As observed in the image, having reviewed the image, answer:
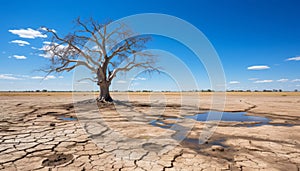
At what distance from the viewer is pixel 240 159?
10.1 ft

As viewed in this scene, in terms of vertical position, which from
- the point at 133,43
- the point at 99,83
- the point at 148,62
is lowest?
the point at 99,83

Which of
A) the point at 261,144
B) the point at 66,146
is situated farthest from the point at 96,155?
the point at 261,144

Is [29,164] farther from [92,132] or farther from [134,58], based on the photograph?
[134,58]

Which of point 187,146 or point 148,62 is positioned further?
point 148,62

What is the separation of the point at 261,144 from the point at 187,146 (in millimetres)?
1846

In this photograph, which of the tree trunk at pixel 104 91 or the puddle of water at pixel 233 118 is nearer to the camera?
the puddle of water at pixel 233 118

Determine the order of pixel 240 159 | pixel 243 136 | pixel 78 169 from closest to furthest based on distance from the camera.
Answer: pixel 78 169 < pixel 240 159 < pixel 243 136

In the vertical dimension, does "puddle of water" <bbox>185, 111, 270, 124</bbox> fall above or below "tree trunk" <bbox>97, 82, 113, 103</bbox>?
below

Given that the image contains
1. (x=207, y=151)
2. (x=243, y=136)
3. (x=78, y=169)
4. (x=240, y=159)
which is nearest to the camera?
(x=78, y=169)

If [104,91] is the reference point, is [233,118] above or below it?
below

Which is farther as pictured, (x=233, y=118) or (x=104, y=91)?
(x=104, y=91)

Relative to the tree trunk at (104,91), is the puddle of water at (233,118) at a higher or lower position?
lower

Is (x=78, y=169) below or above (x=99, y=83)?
below

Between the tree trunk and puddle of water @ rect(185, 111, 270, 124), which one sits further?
the tree trunk
